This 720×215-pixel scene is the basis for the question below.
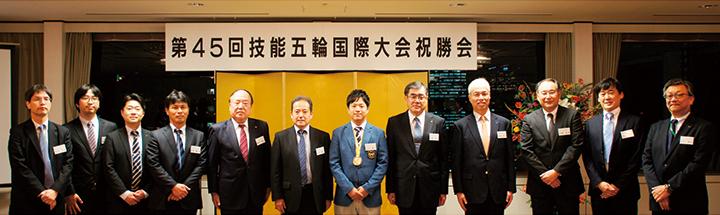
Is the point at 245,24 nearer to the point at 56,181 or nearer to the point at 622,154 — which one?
the point at 56,181

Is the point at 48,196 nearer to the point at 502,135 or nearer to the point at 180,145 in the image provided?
the point at 180,145

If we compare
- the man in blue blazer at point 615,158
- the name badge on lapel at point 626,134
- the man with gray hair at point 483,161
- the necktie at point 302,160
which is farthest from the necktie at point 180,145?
the name badge on lapel at point 626,134

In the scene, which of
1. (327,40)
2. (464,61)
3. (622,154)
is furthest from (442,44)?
(622,154)

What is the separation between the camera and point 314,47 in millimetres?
6465

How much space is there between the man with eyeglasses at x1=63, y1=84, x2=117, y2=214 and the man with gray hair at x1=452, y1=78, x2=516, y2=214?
267 centimetres

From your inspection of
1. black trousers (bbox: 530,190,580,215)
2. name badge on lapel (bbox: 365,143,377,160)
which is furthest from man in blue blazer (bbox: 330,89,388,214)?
black trousers (bbox: 530,190,580,215)

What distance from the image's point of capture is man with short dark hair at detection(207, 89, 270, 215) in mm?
4531

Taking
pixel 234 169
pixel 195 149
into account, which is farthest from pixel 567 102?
pixel 195 149

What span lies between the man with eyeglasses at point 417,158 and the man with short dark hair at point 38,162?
2369 mm

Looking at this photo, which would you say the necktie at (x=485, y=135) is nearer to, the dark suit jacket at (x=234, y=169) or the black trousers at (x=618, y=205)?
the black trousers at (x=618, y=205)

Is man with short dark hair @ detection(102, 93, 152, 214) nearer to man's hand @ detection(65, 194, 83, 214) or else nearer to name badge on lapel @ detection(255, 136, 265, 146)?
man's hand @ detection(65, 194, 83, 214)

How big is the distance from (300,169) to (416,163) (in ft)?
2.84

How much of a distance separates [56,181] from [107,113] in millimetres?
2889

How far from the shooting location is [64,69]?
6.73m
